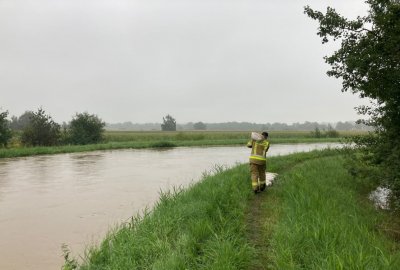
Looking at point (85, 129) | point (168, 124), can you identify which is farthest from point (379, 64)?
point (168, 124)

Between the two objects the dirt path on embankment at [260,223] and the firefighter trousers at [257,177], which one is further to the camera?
the firefighter trousers at [257,177]

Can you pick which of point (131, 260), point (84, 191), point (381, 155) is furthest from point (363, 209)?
point (84, 191)

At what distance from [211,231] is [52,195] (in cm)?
915

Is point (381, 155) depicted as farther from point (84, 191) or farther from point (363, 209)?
point (84, 191)

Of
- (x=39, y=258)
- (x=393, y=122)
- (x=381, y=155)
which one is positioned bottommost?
(x=39, y=258)

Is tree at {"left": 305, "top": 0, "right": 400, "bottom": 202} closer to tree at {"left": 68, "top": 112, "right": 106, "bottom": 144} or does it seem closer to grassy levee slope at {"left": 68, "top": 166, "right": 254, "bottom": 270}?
grassy levee slope at {"left": 68, "top": 166, "right": 254, "bottom": 270}

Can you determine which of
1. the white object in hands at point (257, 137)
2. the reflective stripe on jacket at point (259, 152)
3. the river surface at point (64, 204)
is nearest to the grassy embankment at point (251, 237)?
the reflective stripe on jacket at point (259, 152)

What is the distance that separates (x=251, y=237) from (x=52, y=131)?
1568 inches

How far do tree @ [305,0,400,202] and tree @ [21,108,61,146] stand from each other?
3767 centimetres

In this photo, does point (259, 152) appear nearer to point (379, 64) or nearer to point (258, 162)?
point (258, 162)

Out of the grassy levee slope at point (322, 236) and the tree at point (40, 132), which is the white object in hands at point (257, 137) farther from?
the tree at point (40, 132)

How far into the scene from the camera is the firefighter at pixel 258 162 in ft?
33.7

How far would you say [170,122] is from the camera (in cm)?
11988

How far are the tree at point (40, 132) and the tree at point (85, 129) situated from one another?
284 centimetres
